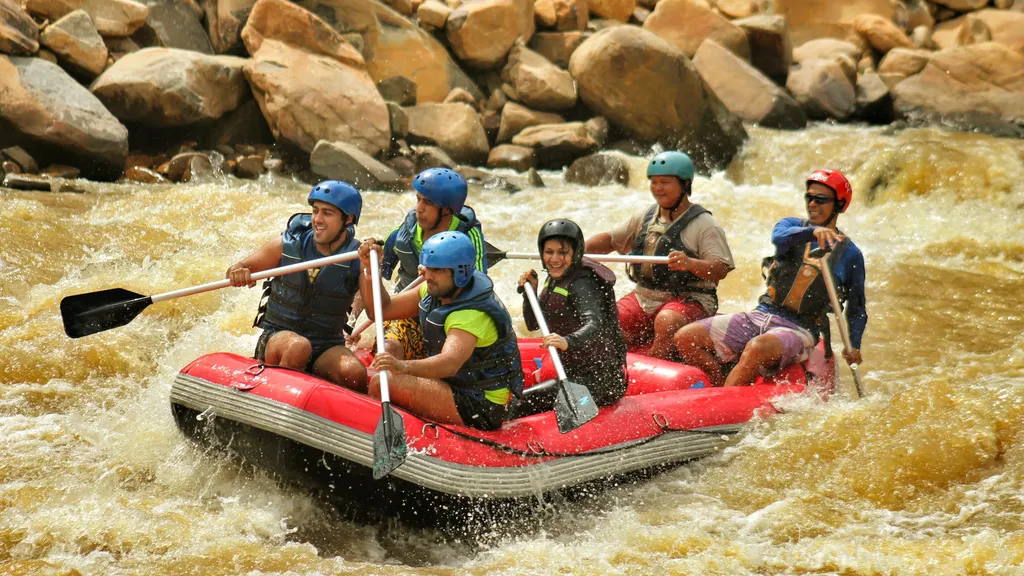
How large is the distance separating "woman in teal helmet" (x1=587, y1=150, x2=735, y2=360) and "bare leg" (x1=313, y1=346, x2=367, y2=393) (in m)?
1.86

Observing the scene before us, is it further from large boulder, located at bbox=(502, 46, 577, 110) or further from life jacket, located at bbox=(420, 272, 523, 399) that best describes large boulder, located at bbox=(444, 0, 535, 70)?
life jacket, located at bbox=(420, 272, 523, 399)

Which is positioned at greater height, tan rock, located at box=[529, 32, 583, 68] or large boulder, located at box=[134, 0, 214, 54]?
large boulder, located at box=[134, 0, 214, 54]

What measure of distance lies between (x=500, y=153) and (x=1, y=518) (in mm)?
9042

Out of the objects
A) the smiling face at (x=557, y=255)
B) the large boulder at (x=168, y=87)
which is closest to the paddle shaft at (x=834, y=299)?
the smiling face at (x=557, y=255)

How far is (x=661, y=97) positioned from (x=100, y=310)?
29.8 feet

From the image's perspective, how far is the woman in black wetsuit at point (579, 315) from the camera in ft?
16.9

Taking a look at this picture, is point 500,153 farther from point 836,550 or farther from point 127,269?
point 836,550

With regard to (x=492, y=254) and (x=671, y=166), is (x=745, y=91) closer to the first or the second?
(x=671, y=166)

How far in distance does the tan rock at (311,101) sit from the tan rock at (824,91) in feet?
21.7

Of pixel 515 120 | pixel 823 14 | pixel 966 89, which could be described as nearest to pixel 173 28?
pixel 515 120

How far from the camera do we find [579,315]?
17.2 feet

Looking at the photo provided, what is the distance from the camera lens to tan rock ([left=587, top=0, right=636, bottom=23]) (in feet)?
55.3

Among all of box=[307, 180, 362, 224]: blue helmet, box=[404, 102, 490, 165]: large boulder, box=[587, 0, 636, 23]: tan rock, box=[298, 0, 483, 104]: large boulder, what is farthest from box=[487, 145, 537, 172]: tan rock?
box=[307, 180, 362, 224]: blue helmet

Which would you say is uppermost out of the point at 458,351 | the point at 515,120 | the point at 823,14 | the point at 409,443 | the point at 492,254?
the point at 458,351
